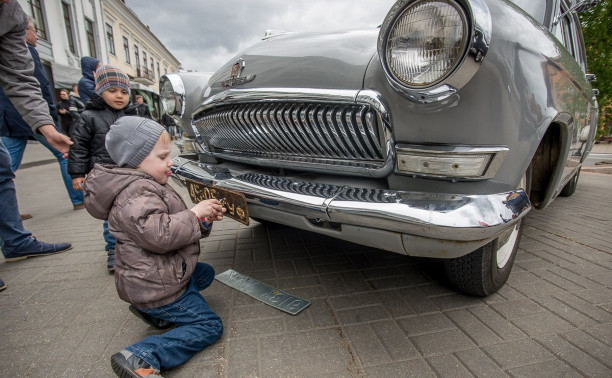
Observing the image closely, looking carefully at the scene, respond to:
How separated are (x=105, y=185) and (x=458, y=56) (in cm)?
138

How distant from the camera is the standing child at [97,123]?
1973mm

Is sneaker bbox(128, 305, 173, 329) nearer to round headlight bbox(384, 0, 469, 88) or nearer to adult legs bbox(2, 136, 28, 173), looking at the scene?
round headlight bbox(384, 0, 469, 88)

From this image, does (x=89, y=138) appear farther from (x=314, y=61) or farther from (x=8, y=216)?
(x=314, y=61)

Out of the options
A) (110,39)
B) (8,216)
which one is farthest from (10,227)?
(110,39)

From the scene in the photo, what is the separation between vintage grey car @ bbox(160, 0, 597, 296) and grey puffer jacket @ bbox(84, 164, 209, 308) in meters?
0.36

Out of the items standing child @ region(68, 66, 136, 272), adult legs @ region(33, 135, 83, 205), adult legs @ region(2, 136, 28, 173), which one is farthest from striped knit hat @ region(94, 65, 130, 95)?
adult legs @ region(33, 135, 83, 205)

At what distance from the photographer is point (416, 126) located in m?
1.21

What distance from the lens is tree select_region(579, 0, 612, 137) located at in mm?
4553

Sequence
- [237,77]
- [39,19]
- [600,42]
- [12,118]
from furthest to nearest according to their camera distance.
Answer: [39,19]
[600,42]
[12,118]
[237,77]

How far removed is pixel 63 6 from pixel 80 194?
15.9m

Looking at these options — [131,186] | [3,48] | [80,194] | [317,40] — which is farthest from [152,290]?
[80,194]

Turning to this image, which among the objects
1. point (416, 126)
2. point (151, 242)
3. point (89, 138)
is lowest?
point (151, 242)

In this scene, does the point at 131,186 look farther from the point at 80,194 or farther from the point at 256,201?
the point at 80,194

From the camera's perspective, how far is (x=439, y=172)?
3.89 ft
